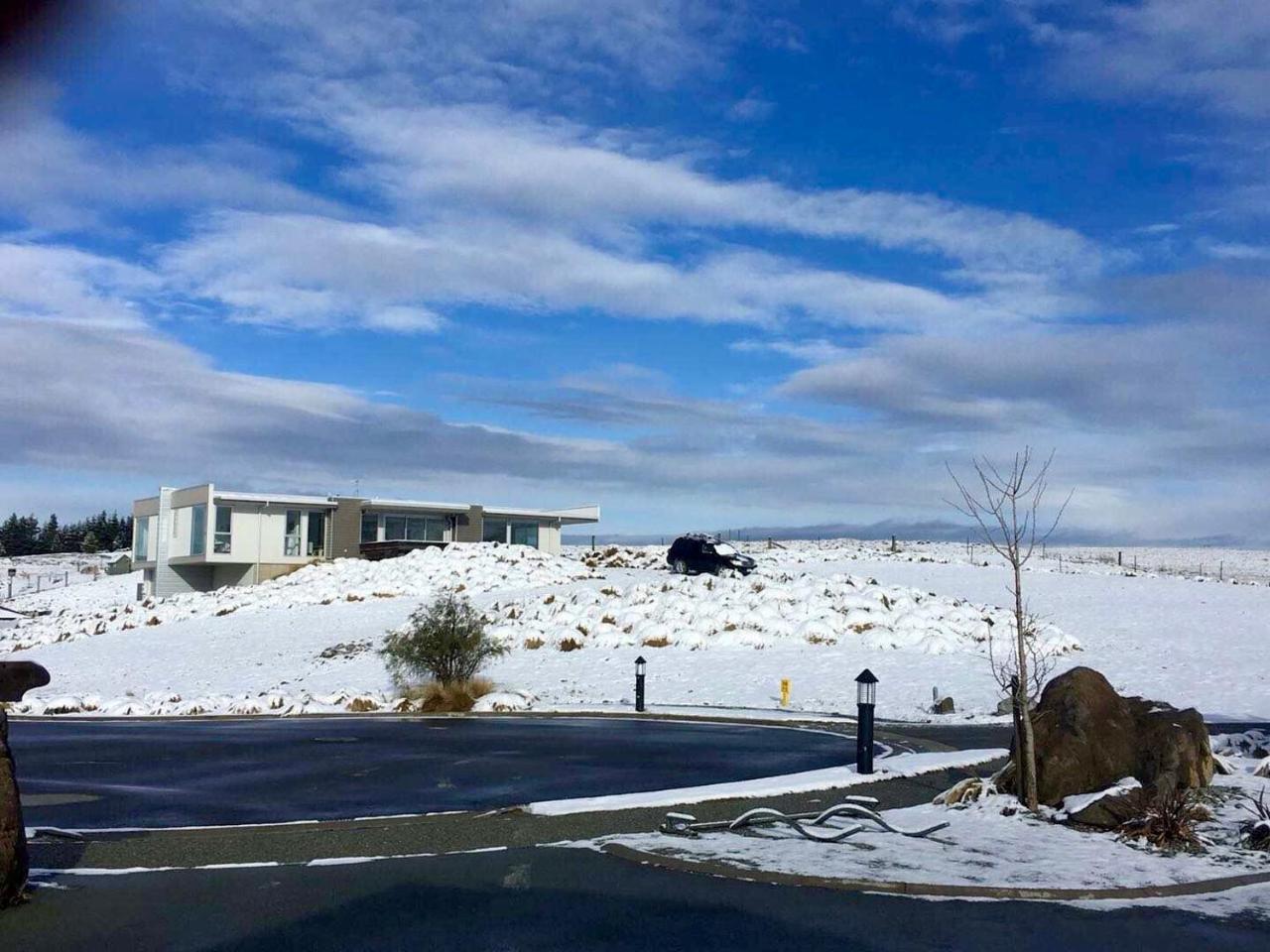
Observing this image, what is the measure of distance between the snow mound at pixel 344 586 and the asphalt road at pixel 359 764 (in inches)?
1088

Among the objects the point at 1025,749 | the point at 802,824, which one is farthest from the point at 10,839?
the point at 1025,749

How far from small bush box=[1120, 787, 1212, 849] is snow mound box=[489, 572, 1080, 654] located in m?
23.2

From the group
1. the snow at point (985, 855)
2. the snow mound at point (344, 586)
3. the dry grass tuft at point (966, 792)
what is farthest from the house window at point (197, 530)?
the snow at point (985, 855)

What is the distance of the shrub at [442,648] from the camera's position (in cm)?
2711

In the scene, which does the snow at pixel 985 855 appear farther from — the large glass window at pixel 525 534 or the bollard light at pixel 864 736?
the large glass window at pixel 525 534

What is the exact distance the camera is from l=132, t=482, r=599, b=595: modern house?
60.4 m

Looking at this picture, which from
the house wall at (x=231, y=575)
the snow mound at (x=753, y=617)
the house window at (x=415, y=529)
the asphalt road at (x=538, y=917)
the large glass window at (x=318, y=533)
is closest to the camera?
the asphalt road at (x=538, y=917)

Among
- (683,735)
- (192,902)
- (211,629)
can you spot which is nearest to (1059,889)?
(192,902)

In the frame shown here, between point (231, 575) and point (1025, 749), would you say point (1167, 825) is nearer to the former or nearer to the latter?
point (1025, 749)

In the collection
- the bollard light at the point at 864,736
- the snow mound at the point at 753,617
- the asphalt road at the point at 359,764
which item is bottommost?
the asphalt road at the point at 359,764

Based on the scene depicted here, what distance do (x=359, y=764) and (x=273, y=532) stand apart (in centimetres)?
4943

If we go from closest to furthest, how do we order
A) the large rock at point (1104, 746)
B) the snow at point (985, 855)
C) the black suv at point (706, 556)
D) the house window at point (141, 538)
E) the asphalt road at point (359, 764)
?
1. the snow at point (985, 855)
2. the large rock at point (1104, 746)
3. the asphalt road at point (359, 764)
4. the black suv at point (706, 556)
5. the house window at point (141, 538)

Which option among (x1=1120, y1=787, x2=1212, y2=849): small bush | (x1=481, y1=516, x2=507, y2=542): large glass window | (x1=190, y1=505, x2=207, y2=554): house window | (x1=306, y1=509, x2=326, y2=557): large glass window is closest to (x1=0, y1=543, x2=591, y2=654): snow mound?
(x1=190, y1=505, x2=207, y2=554): house window

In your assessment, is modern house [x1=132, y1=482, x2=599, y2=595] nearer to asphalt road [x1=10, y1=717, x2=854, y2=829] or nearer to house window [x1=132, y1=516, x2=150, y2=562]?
house window [x1=132, y1=516, x2=150, y2=562]
